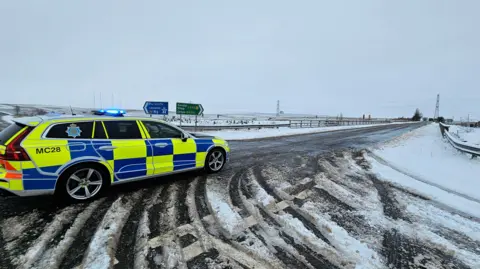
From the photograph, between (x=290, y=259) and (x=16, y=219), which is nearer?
(x=290, y=259)

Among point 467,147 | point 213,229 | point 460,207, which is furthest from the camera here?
point 467,147

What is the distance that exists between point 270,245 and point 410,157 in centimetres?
903

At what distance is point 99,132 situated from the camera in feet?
14.5

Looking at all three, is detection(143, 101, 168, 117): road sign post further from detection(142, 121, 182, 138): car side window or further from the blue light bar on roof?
detection(142, 121, 182, 138): car side window

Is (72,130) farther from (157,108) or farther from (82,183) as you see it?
(157,108)

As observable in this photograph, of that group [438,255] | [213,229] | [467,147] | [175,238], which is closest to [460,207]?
[438,255]

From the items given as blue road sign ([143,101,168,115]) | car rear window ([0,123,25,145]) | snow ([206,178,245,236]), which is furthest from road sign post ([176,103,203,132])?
car rear window ([0,123,25,145])

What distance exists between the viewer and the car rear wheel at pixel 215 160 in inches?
248

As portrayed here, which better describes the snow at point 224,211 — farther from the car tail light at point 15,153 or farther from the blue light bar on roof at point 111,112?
the car tail light at point 15,153

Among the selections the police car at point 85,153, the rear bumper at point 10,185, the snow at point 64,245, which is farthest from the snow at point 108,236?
the rear bumper at point 10,185

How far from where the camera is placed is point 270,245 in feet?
10.0

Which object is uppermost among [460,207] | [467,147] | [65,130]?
[65,130]

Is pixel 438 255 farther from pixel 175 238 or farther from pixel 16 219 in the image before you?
pixel 16 219

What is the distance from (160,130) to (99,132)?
1.20m
